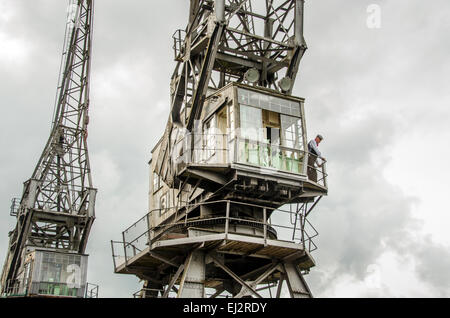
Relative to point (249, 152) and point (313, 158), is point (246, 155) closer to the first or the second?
point (249, 152)

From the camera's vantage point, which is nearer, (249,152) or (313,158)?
(249,152)

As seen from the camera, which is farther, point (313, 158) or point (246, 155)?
point (313, 158)

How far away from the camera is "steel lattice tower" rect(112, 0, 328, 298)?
2323 centimetres

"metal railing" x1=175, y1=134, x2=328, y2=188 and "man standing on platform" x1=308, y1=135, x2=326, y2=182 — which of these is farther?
"man standing on platform" x1=308, y1=135, x2=326, y2=182

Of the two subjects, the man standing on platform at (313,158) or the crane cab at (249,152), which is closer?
the crane cab at (249,152)

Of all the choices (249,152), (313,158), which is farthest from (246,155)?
(313,158)

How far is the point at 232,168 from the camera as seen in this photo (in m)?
22.9

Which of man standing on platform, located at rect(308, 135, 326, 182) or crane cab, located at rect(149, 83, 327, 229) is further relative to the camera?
man standing on platform, located at rect(308, 135, 326, 182)

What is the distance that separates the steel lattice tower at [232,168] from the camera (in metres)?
23.2

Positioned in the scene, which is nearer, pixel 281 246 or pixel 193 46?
pixel 281 246
